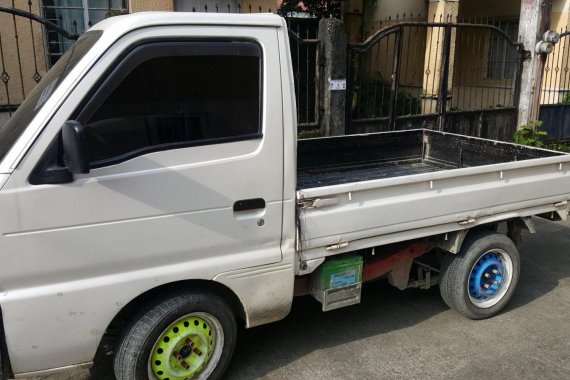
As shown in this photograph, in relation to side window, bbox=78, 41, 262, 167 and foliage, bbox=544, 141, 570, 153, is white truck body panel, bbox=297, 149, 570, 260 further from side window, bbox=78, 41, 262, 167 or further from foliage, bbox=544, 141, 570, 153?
foliage, bbox=544, 141, 570, 153

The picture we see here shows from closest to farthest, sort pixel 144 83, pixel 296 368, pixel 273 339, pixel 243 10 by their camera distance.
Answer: pixel 144 83 → pixel 296 368 → pixel 273 339 → pixel 243 10

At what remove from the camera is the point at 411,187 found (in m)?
3.61

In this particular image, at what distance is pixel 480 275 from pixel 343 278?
127 centimetres

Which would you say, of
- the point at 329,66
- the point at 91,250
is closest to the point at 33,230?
the point at 91,250

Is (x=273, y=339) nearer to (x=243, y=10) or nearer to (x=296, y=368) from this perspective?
(x=296, y=368)

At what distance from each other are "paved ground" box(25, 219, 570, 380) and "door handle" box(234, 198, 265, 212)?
120 cm

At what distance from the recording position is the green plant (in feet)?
30.6

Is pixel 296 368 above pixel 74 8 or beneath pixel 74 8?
beneath

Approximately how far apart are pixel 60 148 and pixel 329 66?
485cm

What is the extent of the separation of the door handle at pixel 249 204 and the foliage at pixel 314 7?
30.7 feet

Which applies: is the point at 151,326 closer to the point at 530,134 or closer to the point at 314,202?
the point at 314,202

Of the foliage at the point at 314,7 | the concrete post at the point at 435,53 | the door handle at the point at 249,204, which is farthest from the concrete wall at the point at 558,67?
the door handle at the point at 249,204

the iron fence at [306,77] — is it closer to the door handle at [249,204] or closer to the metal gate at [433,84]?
the metal gate at [433,84]

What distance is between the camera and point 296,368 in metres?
3.61
